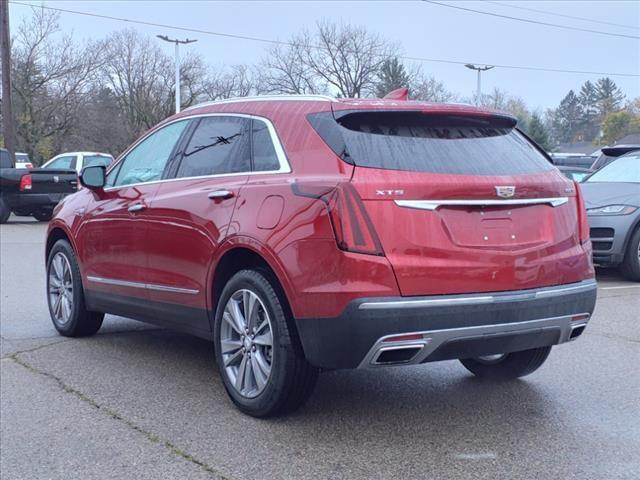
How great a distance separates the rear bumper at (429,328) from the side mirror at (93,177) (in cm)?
284

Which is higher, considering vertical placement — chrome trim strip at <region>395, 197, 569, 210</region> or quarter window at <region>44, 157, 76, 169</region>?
chrome trim strip at <region>395, 197, 569, 210</region>

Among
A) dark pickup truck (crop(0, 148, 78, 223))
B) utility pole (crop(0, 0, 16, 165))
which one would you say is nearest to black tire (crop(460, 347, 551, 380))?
dark pickup truck (crop(0, 148, 78, 223))

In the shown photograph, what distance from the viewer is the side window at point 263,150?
181 inches

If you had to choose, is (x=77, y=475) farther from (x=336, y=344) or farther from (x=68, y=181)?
(x=68, y=181)

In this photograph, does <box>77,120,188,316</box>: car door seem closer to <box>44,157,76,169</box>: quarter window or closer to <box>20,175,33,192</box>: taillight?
<box>20,175,33,192</box>: taillight

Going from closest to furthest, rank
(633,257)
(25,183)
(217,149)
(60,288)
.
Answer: (217,149) → (60,288) → (633,257) → (25,183)

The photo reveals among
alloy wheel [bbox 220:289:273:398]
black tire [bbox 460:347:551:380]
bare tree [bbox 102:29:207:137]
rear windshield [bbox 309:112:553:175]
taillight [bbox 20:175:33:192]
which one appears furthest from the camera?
bare tree [bbox 102:29:207:137]

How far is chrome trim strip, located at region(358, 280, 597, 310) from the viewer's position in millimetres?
3833

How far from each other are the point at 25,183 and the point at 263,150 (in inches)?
636

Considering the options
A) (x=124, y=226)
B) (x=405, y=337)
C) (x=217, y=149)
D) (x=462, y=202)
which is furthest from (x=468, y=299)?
(x=124, y=226)

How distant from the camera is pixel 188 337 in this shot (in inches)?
269

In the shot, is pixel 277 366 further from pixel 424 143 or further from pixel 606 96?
pixel 606 96

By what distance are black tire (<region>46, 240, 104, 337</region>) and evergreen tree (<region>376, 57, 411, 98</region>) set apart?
1952 inches

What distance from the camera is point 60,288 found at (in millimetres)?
6906
